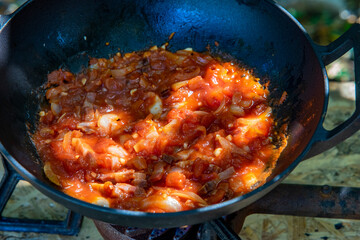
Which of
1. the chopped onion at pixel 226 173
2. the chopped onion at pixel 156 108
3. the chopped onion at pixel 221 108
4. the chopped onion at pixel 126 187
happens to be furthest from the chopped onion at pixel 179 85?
the chopped onion at pixel 126 187

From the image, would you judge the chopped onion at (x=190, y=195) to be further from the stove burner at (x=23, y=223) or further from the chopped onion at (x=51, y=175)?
the stove burner at (x=23, y=223)

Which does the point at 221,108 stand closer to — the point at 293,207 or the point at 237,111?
the point at 237,111

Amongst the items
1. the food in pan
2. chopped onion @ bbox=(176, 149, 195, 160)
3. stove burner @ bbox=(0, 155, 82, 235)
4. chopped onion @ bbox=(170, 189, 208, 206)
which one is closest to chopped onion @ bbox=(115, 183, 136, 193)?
the food in pan

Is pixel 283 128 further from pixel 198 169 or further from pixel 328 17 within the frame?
pixel 328 17

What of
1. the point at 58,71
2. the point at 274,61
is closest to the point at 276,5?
the point at 274,61

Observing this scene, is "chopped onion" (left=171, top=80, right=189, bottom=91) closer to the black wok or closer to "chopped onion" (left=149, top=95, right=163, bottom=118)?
"chopped onion" (left=149, top=95, right=163, bottom=118)
